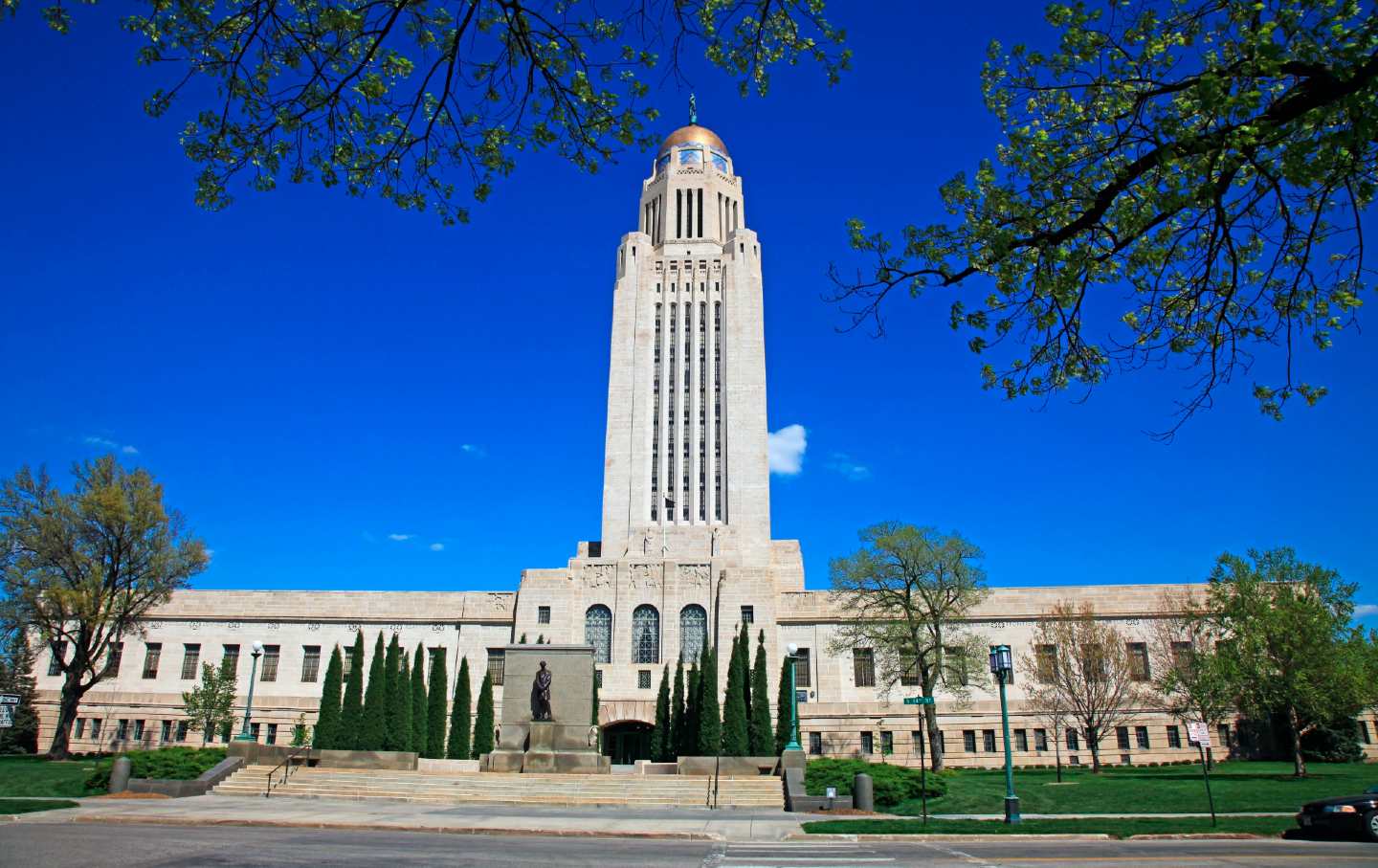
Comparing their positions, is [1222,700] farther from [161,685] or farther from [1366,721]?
[161,685]

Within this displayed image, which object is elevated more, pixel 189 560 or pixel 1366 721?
pixel 189 560

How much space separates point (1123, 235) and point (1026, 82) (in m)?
1.70

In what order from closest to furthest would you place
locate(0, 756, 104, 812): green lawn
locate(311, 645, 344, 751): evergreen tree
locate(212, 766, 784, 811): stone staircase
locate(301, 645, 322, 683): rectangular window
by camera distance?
locate(212, 766, 784, 811): stone staircase, locate(0, 756, 104, 812): green lawn, locate(311, 645, 344, 751): evergreen tree, locate(301, 645, 322, 683): rectangular window

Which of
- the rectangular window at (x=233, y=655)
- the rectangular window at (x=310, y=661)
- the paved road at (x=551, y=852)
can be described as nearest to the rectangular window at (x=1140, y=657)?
the paved road at (x=551, y=852)

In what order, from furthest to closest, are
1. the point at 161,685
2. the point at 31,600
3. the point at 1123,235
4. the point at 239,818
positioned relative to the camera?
the point at 161,685, the point at 31,600, the point at 239,818, the point at 1123,235

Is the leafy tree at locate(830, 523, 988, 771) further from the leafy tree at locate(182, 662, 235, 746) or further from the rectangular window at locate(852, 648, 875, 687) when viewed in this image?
the leafy tree at locate(182, 662, 235, 746)

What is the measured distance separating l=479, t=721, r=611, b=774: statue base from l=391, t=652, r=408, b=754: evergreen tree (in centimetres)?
812

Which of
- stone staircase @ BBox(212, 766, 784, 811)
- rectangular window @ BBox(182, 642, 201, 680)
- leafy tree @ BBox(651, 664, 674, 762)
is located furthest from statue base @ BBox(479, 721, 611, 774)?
rectangular window @ BBox(182, 642, 201, 680)

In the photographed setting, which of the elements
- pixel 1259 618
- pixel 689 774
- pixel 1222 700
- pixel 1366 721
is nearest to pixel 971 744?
pixel 1222 700

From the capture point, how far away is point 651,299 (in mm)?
63531

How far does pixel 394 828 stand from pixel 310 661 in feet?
127

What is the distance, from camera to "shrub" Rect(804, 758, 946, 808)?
80.2 feet

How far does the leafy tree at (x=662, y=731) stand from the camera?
1526 inches

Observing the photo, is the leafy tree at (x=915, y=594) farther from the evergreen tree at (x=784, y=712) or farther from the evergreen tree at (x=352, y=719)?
the evergreen tree at (x=352, y=719)
